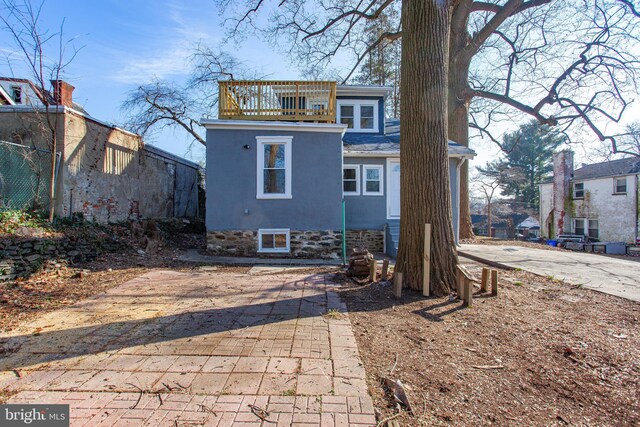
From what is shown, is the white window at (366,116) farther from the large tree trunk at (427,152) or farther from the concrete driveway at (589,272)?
the large tree trunk at (427,152)

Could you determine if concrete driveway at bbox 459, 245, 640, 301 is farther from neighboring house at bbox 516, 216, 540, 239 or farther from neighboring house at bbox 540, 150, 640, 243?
neighboring house at bbox 516, 216, 540, 239

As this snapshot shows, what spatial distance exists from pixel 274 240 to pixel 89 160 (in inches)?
206

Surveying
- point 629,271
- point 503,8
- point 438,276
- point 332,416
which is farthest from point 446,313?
point 503,8

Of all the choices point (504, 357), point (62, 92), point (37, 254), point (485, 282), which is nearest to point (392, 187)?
point (485, 282)

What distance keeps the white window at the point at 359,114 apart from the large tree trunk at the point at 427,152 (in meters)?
7.00

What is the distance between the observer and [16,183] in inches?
268

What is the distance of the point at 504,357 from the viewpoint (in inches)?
119

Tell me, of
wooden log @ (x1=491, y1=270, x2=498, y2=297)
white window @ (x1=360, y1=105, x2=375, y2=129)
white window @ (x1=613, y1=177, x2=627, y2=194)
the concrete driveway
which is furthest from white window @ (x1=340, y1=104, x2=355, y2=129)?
white window @ (x1=613, y1=177, x2=627, y2=194)

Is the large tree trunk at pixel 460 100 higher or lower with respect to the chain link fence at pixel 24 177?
higher

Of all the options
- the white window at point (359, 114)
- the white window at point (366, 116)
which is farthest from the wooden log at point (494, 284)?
the white window at point (366, 116)

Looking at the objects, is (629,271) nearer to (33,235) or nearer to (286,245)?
(286,245)

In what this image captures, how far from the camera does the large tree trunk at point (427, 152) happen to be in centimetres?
496

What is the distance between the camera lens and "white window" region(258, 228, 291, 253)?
8.93 m

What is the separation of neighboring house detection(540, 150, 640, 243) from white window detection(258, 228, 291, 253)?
21797 mm
